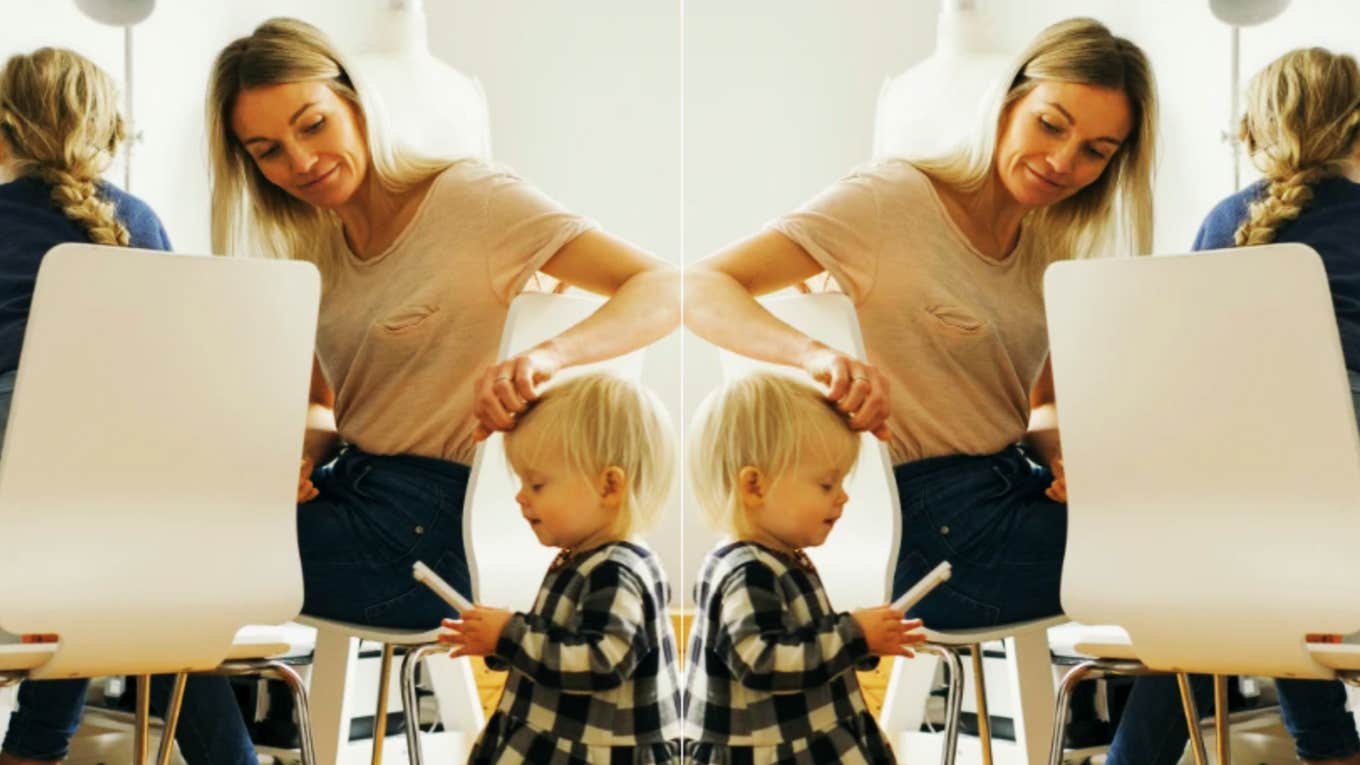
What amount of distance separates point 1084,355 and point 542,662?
92cm

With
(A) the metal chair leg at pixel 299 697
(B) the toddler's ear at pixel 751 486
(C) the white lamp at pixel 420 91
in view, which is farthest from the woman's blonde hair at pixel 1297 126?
(A) the metal chair leg at pixel 299 697

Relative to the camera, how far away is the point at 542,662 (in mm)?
2463

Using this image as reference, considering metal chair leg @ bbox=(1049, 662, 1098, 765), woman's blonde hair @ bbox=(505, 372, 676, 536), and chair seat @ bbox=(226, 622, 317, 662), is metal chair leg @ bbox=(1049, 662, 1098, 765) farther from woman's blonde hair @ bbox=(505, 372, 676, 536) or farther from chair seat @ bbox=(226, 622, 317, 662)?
chair seat @ bbox=(226, 622, 317, 662)

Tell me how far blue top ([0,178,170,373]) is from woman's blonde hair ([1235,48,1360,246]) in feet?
5.25

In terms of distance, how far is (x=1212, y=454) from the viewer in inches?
92.0

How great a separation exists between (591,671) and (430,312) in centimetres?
59

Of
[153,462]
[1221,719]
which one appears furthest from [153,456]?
[1221,719]

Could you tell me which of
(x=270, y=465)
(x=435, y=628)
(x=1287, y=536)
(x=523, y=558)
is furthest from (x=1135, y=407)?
(x=270, y=465)

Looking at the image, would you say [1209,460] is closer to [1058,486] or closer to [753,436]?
[1058,486]

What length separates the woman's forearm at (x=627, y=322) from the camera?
8.15 ft

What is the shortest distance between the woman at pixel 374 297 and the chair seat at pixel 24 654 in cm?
36

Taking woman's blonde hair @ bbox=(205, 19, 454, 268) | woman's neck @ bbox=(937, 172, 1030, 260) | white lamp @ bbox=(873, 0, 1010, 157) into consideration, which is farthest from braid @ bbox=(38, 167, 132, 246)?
woman's neck @ bbox=(937, 172, 1030, 260)

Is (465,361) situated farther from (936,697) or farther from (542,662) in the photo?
(936,697)

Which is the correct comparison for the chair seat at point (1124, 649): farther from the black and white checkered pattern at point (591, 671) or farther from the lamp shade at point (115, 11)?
the lamp shade at point (115, 11)
